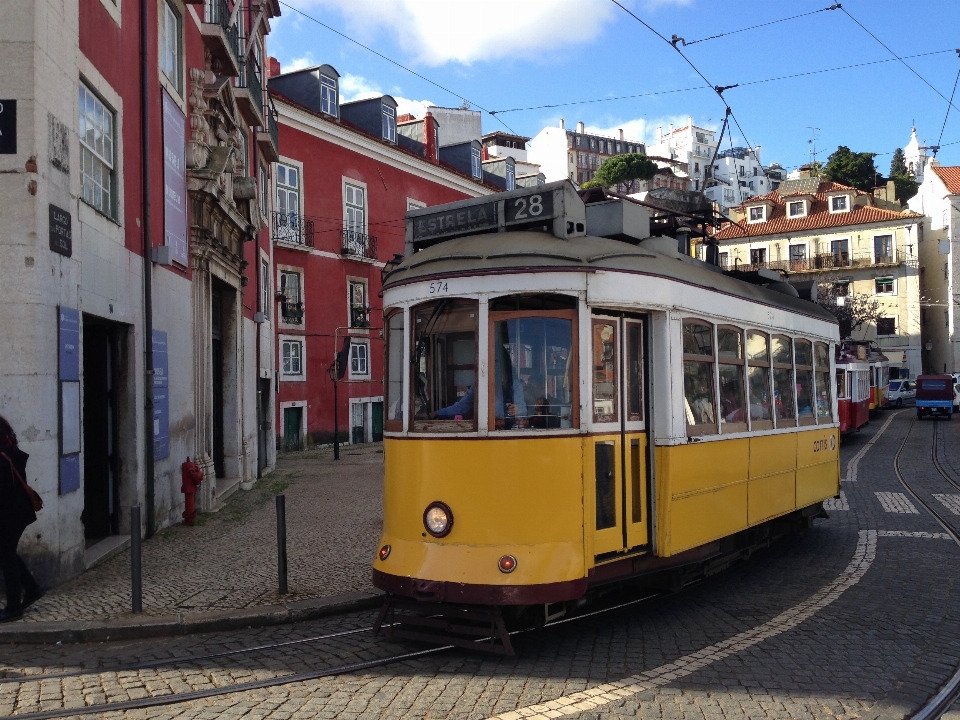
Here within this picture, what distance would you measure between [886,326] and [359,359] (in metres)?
39.5

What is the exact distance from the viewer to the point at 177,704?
5.31m

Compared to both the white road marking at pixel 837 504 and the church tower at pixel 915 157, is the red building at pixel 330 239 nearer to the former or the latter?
the white road marking at pixel 837 504

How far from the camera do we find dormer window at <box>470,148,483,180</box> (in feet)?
124

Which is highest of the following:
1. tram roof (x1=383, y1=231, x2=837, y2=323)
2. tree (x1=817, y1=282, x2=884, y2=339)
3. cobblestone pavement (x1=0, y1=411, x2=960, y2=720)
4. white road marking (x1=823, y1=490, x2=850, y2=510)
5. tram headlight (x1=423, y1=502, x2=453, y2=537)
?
tree (x1=817, y1=282, x2=884, y2=339)

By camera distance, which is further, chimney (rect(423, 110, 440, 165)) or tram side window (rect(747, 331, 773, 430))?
chimney (rect(423, 110, 440, 165))

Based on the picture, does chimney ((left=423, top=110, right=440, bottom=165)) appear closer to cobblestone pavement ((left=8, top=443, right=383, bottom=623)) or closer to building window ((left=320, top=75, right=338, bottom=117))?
building window ((left=320, top=75, right=338, bottom=117))

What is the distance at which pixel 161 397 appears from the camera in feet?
37.9

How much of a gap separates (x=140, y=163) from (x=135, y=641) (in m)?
6.62

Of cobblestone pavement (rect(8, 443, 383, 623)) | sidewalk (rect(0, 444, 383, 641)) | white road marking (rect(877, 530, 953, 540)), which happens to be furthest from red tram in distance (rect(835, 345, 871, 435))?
sidewalk (rect(0, 444, 383, 641))

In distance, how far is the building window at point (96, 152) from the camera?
941 cm

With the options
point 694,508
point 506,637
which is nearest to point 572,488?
point 506,637

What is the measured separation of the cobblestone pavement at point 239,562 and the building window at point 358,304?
51.3 ft

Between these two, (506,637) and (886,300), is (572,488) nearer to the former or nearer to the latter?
(506,637)

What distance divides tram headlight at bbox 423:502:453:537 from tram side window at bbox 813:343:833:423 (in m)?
5.82
